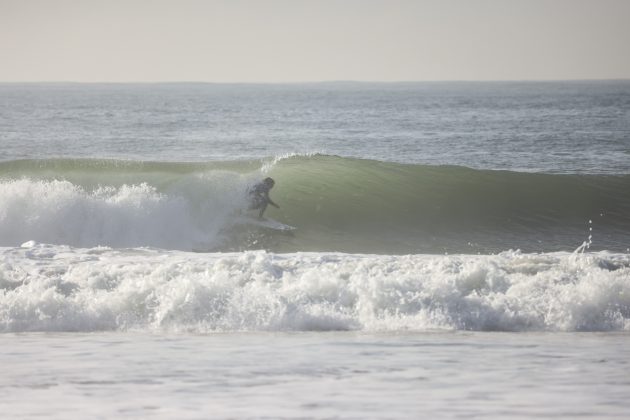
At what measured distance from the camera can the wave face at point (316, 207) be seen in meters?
16.5

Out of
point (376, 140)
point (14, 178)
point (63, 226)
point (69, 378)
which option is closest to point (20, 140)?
point (376, 140)

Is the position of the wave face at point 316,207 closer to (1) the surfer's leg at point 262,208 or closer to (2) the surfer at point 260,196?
(2) the surfer at point 260,196

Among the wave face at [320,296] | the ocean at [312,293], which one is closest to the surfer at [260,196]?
the ocean at [312,293]

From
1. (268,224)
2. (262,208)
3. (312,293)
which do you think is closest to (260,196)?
(262,208)

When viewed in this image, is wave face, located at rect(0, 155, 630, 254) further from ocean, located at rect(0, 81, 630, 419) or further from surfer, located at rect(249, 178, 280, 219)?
surfer, located at rect(249, 178, 280, 219)

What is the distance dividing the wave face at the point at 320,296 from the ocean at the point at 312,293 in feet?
0.09

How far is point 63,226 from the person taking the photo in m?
16.5

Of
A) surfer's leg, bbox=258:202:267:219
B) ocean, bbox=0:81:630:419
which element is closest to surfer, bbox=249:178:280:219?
surfer's leg, bbox=258:202:267:219

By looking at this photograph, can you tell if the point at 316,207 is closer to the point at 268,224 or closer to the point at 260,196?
the point at 260,196

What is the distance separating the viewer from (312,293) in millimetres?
10672

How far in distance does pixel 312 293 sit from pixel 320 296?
11 cm

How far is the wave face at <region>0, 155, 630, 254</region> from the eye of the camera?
16.5 metres

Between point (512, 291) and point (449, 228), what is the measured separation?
748cm

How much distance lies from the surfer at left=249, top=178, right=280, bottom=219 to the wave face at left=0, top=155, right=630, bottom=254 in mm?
232
